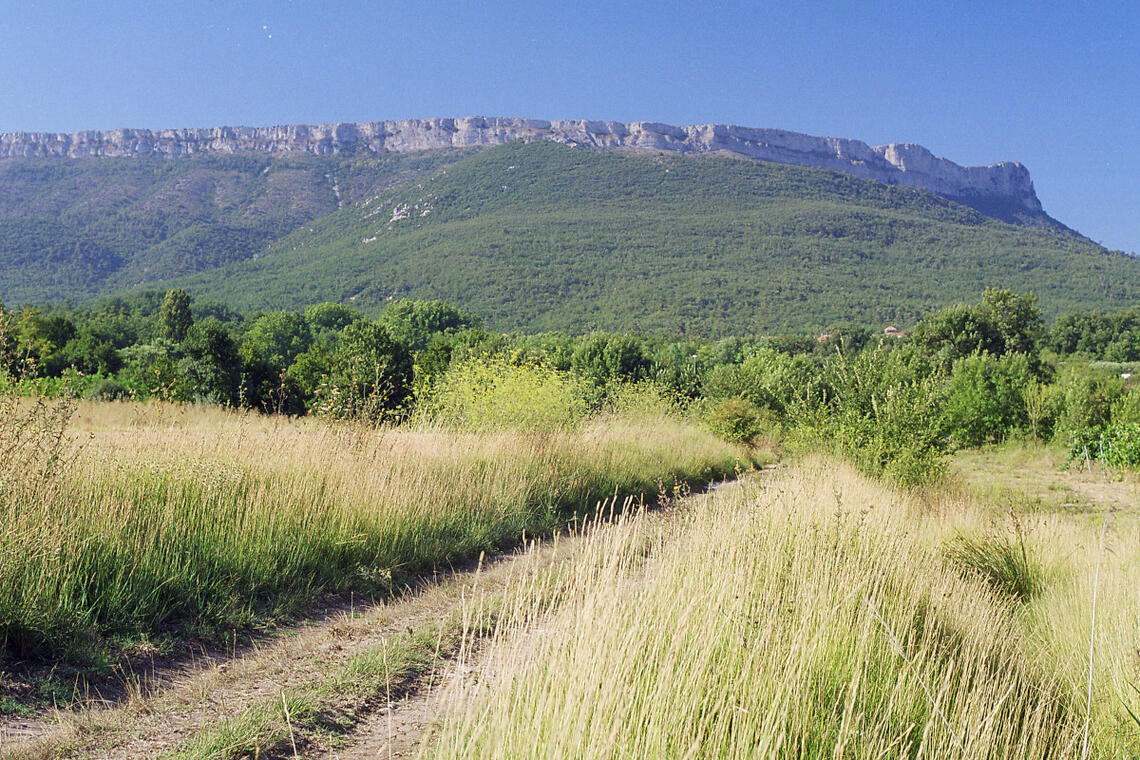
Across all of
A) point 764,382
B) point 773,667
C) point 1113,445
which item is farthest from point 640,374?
point 773,667

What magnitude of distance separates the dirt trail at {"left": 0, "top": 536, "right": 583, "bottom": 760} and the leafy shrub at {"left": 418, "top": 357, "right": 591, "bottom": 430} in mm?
5766

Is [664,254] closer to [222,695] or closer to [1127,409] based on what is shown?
[1127,409]

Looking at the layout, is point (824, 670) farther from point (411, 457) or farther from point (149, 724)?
point (411, 457)

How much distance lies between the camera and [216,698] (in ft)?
11.6

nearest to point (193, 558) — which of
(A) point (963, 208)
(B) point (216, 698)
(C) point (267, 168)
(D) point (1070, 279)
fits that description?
(B) point (216, 698)

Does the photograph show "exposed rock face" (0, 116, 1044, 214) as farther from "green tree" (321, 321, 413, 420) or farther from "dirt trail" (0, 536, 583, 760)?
"dirt trail" (0, 536, 583, 760)

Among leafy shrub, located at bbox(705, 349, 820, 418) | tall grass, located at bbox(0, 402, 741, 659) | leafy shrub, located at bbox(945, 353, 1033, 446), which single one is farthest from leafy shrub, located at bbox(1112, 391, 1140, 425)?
tall grass, located at bbox(0, 402, 741, 659)

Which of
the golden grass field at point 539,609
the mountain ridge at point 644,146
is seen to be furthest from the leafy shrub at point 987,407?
the mountain ridge at point 644,146

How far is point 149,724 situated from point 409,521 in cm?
330

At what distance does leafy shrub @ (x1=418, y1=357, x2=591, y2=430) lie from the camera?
11859 millimetres

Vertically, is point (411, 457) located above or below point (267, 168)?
below

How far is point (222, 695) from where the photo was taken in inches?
140

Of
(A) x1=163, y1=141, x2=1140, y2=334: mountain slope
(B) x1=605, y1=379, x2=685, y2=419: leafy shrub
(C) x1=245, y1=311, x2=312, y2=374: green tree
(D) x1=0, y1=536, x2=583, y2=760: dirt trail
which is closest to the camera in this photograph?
(D) x1=0, y1=536, x2=583, y2=760: dirt trail

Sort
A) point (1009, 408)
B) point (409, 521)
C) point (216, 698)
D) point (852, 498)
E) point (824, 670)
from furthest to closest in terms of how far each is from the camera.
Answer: point (1009, 408) < point (852, 498) < point (409, 521) < point (216, 698) < point (824, 670)
